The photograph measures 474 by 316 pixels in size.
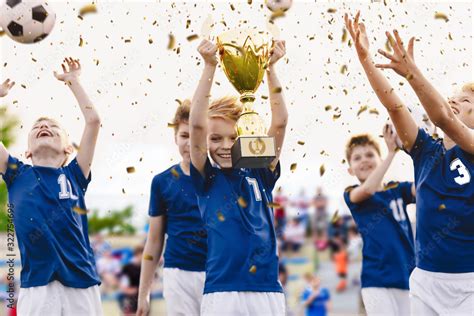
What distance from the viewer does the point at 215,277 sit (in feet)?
17.4

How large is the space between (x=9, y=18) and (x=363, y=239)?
143 inches

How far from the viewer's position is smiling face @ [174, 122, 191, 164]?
6.79m

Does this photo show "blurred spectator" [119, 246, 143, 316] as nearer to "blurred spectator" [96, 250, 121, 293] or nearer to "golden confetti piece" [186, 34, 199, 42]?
"blurred spectator" [96, 250, 121, 293]

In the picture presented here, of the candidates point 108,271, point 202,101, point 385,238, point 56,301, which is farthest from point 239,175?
point 108,271

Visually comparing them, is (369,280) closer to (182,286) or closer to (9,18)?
(182,286)

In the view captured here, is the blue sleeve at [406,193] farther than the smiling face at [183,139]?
Yes

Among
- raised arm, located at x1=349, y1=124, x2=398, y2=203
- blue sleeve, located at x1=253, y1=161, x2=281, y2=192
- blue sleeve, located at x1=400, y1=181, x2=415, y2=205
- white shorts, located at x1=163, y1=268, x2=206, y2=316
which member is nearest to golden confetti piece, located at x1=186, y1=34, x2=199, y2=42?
blue sleeve, located at x1=253, y1=161, x2=281, y2=192

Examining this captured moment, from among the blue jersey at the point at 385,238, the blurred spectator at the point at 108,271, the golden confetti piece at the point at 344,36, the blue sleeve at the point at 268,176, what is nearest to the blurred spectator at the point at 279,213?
the blue sleeve at the point at 268,176

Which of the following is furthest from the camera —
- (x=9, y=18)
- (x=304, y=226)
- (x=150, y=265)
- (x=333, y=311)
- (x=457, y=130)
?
(x=304, y=226)

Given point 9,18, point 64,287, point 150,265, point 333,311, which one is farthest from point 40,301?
point 333,311

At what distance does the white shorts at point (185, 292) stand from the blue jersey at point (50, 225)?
0.81 metres

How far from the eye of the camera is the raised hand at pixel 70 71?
629 centimetres

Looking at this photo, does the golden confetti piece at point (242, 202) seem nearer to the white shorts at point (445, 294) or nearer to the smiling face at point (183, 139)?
the white shorts at point (445, 294)

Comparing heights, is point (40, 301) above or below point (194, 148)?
below
